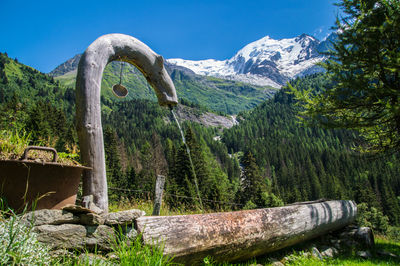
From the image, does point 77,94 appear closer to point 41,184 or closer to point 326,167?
point 41,184

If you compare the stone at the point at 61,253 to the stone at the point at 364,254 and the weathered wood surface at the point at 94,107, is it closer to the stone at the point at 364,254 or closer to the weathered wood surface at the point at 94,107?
the weathered wood surface at the point at 94,107

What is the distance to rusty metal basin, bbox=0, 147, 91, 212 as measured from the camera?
2084 mm

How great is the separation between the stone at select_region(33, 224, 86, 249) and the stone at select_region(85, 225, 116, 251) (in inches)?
2.3

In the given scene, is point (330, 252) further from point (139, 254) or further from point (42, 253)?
point (42, 253)

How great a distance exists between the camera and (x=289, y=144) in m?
129

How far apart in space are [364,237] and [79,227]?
6570 mm

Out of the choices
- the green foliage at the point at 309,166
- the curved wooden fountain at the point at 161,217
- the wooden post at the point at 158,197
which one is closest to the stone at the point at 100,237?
the curved wooden fountain at the point at 161,217

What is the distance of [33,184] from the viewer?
2154mm

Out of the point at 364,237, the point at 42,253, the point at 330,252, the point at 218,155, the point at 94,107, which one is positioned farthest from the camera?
the point at 218,155

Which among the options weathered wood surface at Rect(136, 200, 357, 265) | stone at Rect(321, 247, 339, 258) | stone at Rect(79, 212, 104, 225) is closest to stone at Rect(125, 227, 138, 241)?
weathered wood surface at Rect(136, 200, 357, 265)

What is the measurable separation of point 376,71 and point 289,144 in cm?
12882

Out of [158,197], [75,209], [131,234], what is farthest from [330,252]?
[75,209]

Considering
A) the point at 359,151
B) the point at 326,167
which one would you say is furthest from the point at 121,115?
the point at 359,151

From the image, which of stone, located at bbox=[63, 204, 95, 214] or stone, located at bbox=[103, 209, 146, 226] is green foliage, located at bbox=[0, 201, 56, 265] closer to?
stone, located at bbox=[63, 204, 95, 214]
